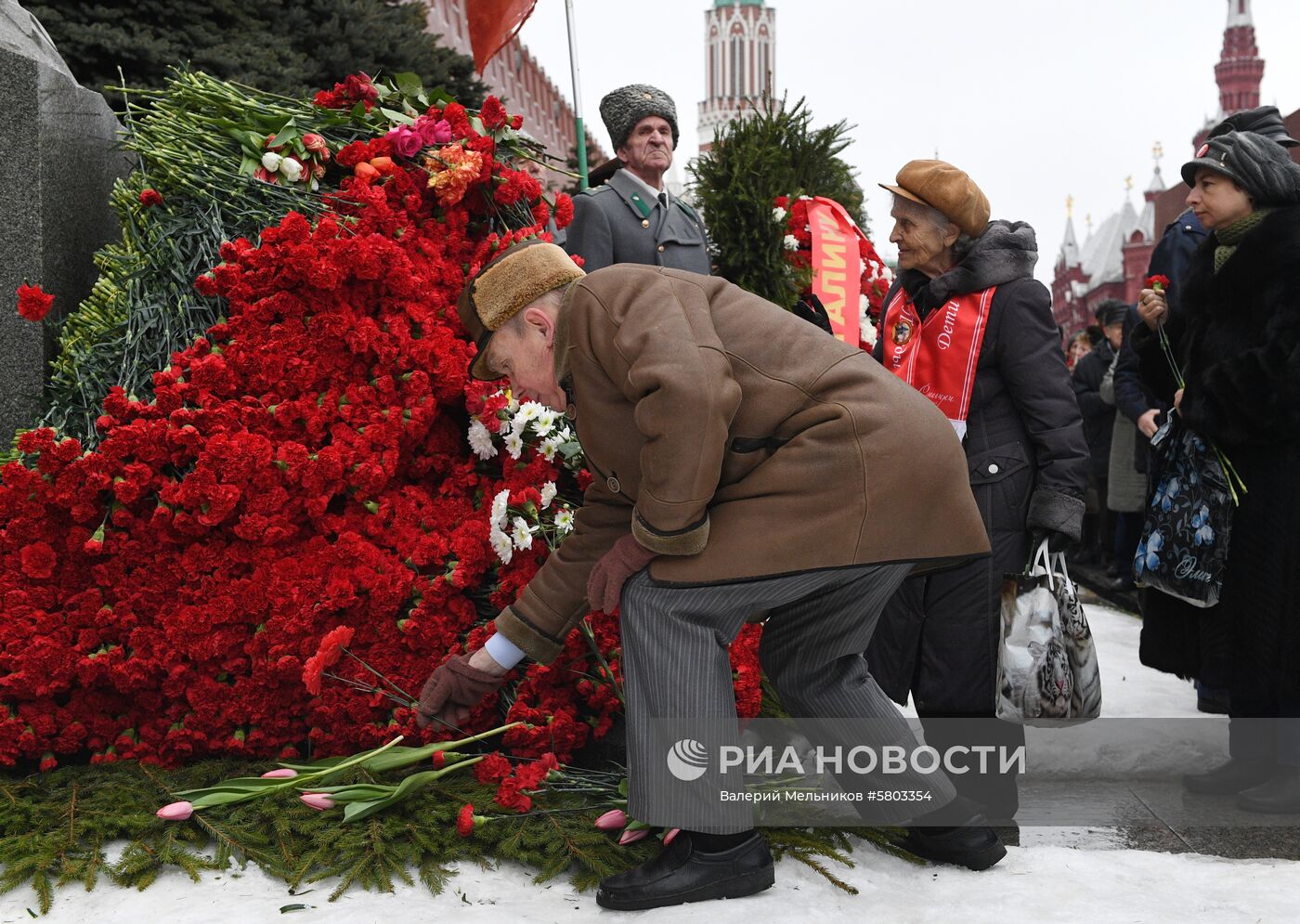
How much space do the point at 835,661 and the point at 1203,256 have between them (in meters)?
2.17

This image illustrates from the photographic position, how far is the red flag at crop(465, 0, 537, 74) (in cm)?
530

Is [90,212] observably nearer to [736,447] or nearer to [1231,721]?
[736,447]

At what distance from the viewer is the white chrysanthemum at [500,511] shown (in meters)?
3.46

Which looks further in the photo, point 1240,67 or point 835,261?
point 1240,67

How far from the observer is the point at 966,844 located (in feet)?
9.68

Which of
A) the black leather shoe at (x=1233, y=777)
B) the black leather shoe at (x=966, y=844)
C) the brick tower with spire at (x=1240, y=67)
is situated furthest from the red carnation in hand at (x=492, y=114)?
the brick tower with spire at (x=1240, y=67)

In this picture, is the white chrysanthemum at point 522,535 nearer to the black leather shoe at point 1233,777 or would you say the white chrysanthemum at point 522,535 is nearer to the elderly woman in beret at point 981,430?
the elderly woman in beret at point 981,430

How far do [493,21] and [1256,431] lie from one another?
3.61 m

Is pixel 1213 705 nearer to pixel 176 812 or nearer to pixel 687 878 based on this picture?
pixel 687 878

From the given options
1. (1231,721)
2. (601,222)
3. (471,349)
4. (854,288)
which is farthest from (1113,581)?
(471,349)

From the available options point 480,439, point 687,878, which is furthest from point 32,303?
point 687,878

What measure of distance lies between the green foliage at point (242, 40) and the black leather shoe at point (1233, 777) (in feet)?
19.9
